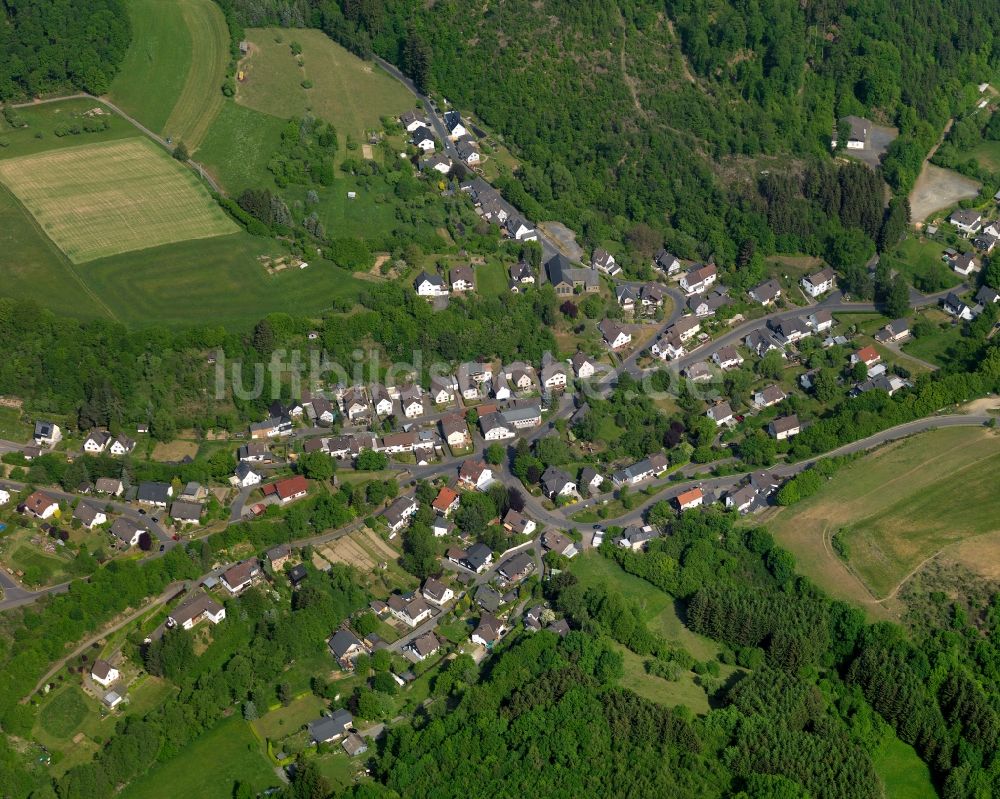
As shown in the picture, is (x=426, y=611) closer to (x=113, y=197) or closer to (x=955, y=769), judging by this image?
(x=955, y=769)

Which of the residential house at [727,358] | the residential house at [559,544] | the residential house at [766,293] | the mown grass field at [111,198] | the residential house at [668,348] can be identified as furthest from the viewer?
the residential house at [766,293]

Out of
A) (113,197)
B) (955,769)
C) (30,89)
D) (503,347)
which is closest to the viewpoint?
(955,769)

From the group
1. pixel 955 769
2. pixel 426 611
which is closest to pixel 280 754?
pixel 426 611

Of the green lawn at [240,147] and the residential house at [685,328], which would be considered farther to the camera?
the green lawn at [240,147]

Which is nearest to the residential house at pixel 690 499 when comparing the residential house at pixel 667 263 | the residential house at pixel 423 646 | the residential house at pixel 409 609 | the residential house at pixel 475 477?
the residential house at pixel 475 477

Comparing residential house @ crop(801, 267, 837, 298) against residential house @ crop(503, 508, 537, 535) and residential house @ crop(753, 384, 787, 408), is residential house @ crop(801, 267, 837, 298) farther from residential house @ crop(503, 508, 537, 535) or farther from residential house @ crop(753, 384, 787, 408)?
residential house @ crop(503, 508, 537, 535)

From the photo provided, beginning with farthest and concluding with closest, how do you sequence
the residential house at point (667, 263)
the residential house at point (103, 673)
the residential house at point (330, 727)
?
the residential house at point (667, 263), the residential house at point (103, 673), the residential house at point (330, 727)

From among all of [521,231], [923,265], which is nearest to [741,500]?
[521,231]

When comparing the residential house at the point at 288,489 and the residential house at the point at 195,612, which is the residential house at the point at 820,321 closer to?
the residential house at the point at 288,489
